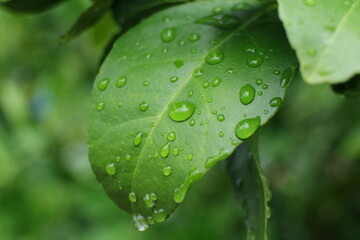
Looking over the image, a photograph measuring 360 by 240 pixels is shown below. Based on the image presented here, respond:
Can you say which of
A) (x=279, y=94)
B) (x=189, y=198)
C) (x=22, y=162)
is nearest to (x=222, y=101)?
(x=279, y=94)

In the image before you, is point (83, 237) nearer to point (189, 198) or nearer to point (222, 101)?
Result: point (189, 198)

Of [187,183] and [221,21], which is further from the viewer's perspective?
[221,21]

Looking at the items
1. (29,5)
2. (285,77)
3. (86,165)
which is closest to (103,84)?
(285,77)

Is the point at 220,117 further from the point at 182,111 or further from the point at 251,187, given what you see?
Result: the point at 251,187

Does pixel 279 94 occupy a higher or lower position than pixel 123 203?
higher

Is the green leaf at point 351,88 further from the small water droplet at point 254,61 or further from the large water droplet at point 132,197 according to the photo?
the large water droplet at point 132,197
